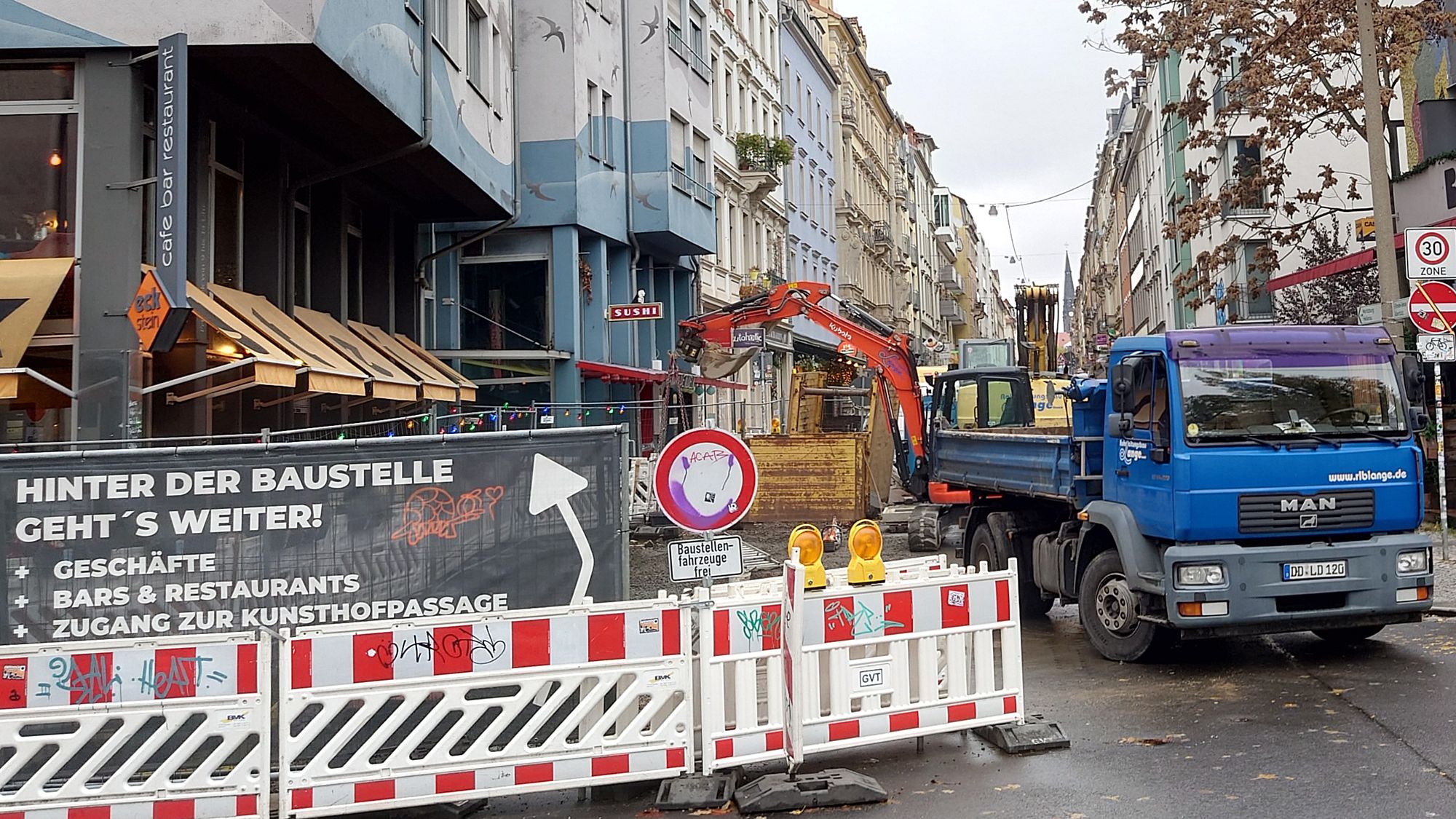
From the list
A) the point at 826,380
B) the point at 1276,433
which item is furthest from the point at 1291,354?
the point at 826,380

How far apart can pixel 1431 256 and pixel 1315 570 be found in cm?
645

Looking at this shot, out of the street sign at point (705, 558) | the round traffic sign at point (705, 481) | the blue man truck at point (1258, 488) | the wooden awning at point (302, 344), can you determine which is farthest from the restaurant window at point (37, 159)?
the blue man truck at point (1258, 488)

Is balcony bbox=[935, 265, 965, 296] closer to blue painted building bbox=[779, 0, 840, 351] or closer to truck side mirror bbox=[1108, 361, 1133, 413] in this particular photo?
blue painted building bbox=[779, 0, 840, 351]

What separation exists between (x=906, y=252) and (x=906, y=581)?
69675 mm

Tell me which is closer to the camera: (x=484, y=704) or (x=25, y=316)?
(x=484, y=704)

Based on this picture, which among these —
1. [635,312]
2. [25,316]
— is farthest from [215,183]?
[635,312]

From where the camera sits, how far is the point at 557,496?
7914 millimetres

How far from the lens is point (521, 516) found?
25.9ft

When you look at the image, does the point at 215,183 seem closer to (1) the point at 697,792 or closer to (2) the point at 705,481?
(2) the point at 705,481

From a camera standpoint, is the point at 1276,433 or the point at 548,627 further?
the point at 1276,433

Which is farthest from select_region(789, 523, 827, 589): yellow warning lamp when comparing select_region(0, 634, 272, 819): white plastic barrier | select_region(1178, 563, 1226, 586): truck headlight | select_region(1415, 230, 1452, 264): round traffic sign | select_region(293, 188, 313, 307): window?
select_region(293, 188, 313, 307): window

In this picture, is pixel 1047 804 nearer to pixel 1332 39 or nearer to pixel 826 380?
pixel 1332 39

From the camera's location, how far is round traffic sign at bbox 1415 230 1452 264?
45.7 ft

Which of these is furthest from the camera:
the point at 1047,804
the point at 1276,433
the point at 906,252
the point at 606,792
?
the point at 906,252
